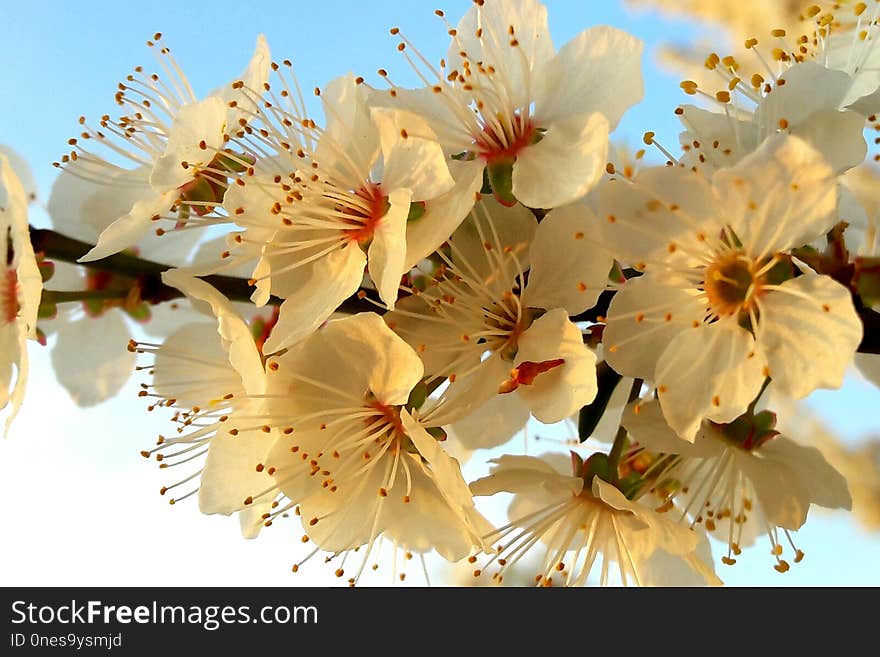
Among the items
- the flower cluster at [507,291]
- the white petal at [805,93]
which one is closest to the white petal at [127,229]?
the flower cluster at [507,291]

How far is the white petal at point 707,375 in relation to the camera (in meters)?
0.92

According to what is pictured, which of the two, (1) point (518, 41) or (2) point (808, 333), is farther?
(1) point (518, 41)

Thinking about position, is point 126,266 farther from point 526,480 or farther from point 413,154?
point 526,480

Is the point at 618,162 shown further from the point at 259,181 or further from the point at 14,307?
the point at 14,307

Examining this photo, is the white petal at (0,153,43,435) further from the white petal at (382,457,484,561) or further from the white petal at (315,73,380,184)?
the white petal at (382,457,484,561)

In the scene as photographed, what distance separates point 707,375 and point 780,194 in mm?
201

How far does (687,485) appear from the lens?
→ 1234 mm

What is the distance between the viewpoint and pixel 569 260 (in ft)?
3.21

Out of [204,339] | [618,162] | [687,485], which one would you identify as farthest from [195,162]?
[687,485]

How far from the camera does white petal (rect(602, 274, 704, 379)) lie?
0.95m

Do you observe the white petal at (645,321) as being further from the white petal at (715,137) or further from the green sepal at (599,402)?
the white petal at (715,137)

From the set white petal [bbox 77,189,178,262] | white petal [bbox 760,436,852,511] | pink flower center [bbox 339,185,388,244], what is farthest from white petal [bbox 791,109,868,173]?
white petal [bbox 77,189,178,262]

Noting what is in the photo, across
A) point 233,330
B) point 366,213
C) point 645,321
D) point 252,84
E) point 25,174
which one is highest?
point 25,174

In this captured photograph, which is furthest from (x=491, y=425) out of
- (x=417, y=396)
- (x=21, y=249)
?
(x=21, y=249)
